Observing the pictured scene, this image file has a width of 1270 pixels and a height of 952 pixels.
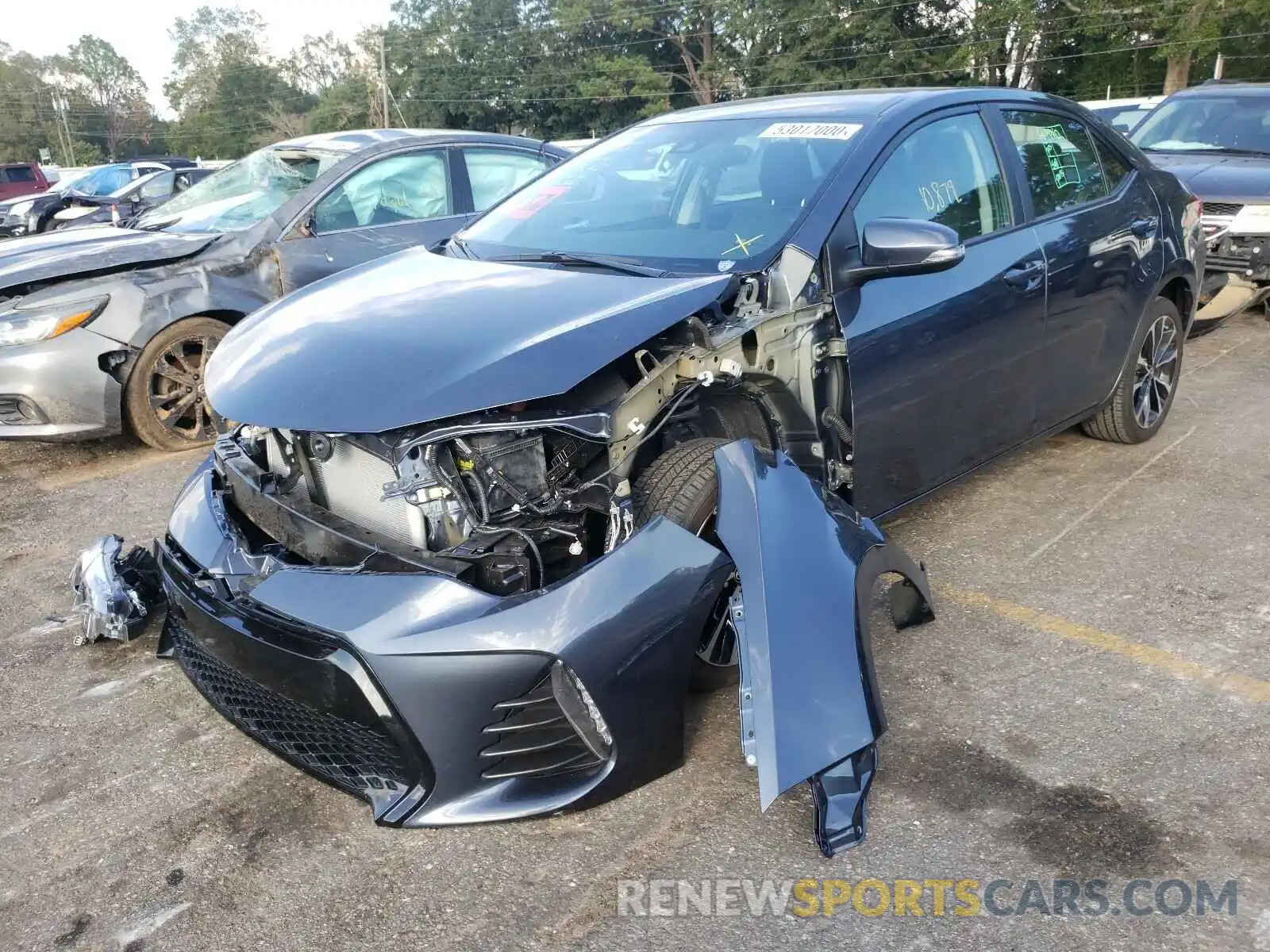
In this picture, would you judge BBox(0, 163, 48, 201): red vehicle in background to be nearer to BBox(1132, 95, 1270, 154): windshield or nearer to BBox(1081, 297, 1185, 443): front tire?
BBox(1132, 95, 1270, 154): windshield

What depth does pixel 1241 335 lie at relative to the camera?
7.48 metres

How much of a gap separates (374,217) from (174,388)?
1.43m

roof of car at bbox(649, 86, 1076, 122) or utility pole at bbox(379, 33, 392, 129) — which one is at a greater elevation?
utility pole at bbox(379, 33, 392, 129)

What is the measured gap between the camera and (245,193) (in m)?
6.06

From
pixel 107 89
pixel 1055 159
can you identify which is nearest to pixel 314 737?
pixel 1055 159

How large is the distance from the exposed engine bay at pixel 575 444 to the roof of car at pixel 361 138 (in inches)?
134

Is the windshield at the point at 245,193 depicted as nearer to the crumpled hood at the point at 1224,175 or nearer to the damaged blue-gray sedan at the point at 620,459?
the damaged blue-gray sedan at the point at 620,459

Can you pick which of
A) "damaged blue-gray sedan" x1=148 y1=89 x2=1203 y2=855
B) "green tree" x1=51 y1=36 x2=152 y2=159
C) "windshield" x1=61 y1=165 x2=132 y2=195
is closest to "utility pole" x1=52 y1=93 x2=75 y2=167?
"green tree" x1=51 y1=36 x2=152 y2=159

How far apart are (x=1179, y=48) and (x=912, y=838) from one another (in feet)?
132

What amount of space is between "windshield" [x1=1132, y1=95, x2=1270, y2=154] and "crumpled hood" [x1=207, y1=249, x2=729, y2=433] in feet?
23.8

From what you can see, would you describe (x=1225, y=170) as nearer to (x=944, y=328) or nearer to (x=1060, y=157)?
(x=1060, y=157)

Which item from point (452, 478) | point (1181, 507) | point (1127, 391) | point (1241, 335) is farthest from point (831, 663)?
point (1241, 335)

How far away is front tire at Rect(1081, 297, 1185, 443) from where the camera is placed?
4633 mm

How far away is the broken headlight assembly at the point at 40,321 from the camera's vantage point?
16.3ft
